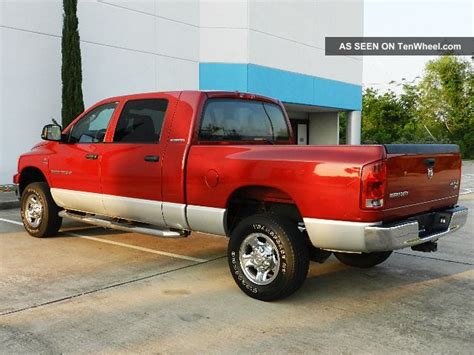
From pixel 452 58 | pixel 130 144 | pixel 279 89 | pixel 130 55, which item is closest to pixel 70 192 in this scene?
pixel 130 144

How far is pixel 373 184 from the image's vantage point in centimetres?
409

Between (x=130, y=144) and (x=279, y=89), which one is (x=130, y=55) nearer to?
(x=279, y=89)

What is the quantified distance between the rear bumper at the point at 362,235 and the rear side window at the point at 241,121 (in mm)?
1593

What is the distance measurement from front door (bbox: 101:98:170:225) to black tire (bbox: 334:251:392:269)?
2.10 m

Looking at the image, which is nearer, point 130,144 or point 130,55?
point 130,144

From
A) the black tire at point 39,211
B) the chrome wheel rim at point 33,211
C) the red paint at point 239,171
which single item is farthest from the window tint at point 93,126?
the chrome wheel rim at point 33,211

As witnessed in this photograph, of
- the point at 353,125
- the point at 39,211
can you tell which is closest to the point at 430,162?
the point at 39,211

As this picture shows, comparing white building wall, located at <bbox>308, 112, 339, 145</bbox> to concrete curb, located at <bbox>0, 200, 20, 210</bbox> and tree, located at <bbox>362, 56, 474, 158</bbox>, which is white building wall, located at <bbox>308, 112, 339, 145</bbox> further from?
tree, located at <bbox>362, 56, 474, 158</bbox>

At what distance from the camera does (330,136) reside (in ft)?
95.6

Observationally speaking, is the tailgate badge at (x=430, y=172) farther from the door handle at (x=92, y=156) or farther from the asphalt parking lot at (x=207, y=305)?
the door handle at (x=92, y=156)

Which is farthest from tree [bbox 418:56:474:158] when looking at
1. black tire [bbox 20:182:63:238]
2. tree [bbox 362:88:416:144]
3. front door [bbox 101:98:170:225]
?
front door [bbox 101:98:170:225]

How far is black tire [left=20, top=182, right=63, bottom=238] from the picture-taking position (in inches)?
281

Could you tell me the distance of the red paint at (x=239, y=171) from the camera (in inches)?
166

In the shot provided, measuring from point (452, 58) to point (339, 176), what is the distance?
5518 cm
